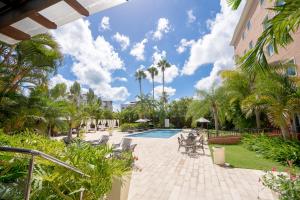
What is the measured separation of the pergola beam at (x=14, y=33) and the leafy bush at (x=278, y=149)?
9760mm

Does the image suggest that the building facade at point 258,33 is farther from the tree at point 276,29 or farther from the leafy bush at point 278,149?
the tree at point 276,29

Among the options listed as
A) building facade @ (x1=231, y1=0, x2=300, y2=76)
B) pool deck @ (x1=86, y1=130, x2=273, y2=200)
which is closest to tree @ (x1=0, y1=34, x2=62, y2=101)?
Answer: pool deck @ (x1=86, y1=130, x2=273, y2=200)

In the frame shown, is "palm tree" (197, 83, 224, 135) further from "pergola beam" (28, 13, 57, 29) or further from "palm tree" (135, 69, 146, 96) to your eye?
"palm tree" (135, 69, 146, 96)

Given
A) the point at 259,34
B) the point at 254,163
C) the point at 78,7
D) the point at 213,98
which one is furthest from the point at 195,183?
the point at 259,34

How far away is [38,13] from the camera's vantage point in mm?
2277

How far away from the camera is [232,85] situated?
1736cm

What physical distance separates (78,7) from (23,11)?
56 centimetres

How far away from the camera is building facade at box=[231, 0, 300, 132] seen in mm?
13281

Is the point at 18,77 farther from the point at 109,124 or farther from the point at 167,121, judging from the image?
the point at 109,124

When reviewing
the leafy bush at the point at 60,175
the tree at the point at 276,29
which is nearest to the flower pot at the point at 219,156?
the tree at the point at 276,29

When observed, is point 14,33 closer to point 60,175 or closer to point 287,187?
point 60,175

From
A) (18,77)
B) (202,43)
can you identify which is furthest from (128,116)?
(18,77)

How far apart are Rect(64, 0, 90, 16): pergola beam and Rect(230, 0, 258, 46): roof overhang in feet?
72.4

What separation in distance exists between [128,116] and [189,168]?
112 ft
